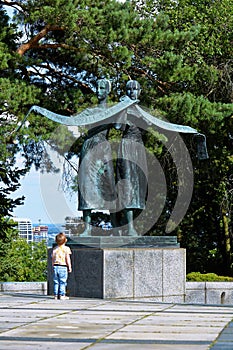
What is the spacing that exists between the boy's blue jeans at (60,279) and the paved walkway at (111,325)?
0.43 metres

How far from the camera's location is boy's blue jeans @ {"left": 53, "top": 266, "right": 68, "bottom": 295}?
13305 mm

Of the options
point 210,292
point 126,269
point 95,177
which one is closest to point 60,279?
point 126,269

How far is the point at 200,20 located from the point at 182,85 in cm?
361

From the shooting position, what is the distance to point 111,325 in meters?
9.76

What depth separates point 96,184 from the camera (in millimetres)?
14344

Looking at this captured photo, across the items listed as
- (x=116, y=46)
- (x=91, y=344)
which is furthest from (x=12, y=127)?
(x=91, y=344)

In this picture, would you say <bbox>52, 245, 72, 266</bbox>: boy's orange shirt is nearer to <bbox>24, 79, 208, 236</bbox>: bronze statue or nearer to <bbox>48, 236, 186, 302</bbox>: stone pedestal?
<bbox>48, 236, 186, 302</bbox>: stone pedestal

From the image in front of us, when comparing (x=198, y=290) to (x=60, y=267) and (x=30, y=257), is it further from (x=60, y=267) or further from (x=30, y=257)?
(x=30, y=257)

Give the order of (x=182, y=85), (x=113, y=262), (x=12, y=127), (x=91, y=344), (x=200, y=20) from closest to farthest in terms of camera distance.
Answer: (x=91, y=344)
(x=113, y=262)
(x=12, y=127)
(x=182, y=85)
(x=200, y=20)

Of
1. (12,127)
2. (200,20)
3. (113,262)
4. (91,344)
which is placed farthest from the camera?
(200,20)

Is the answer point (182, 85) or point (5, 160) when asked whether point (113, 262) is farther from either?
point (182, 85)

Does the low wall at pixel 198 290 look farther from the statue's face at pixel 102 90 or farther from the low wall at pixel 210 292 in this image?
the statue's face at pixel 102 90

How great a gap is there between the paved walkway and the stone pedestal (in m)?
0.71

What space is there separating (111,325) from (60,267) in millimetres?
3662
